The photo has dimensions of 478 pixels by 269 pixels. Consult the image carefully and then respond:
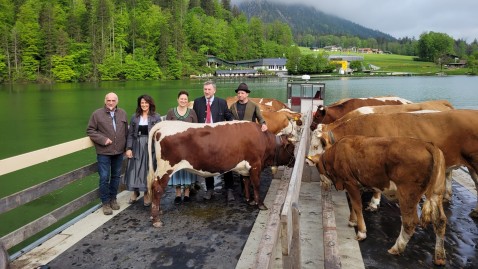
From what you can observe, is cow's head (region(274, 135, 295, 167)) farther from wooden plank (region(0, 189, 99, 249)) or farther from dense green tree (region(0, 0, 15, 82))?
dense green tree (region(0, 0, 15, 82))

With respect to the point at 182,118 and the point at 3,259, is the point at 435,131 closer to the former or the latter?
the point at 182,118

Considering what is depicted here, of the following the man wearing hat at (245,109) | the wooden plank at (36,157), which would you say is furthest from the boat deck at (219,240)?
the man wearing hat at (245,109)

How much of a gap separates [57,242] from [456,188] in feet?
25.2

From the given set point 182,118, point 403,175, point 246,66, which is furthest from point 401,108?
point 246,66

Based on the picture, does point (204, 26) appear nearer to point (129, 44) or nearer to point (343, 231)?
point (129, 44)

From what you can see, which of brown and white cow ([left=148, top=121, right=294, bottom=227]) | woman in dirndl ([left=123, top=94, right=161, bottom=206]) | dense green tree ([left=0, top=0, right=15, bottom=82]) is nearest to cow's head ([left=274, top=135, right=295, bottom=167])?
brown and white cow ([left=148, top=121, right=294, bottom=227])

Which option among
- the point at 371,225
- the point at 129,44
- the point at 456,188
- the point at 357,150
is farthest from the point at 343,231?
→ the point at 129,44

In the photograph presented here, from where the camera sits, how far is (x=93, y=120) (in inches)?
238

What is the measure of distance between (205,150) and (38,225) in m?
2.64

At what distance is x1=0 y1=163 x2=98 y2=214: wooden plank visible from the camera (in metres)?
4.49

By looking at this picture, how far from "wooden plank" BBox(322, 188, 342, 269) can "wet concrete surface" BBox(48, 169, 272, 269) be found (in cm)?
115

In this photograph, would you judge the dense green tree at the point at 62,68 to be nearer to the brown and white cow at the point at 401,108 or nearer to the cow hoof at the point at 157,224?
the brown and white cow at the point at 401,108

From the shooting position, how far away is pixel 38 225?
5.13 m

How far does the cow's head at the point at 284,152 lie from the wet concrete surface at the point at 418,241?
172 centimetres
